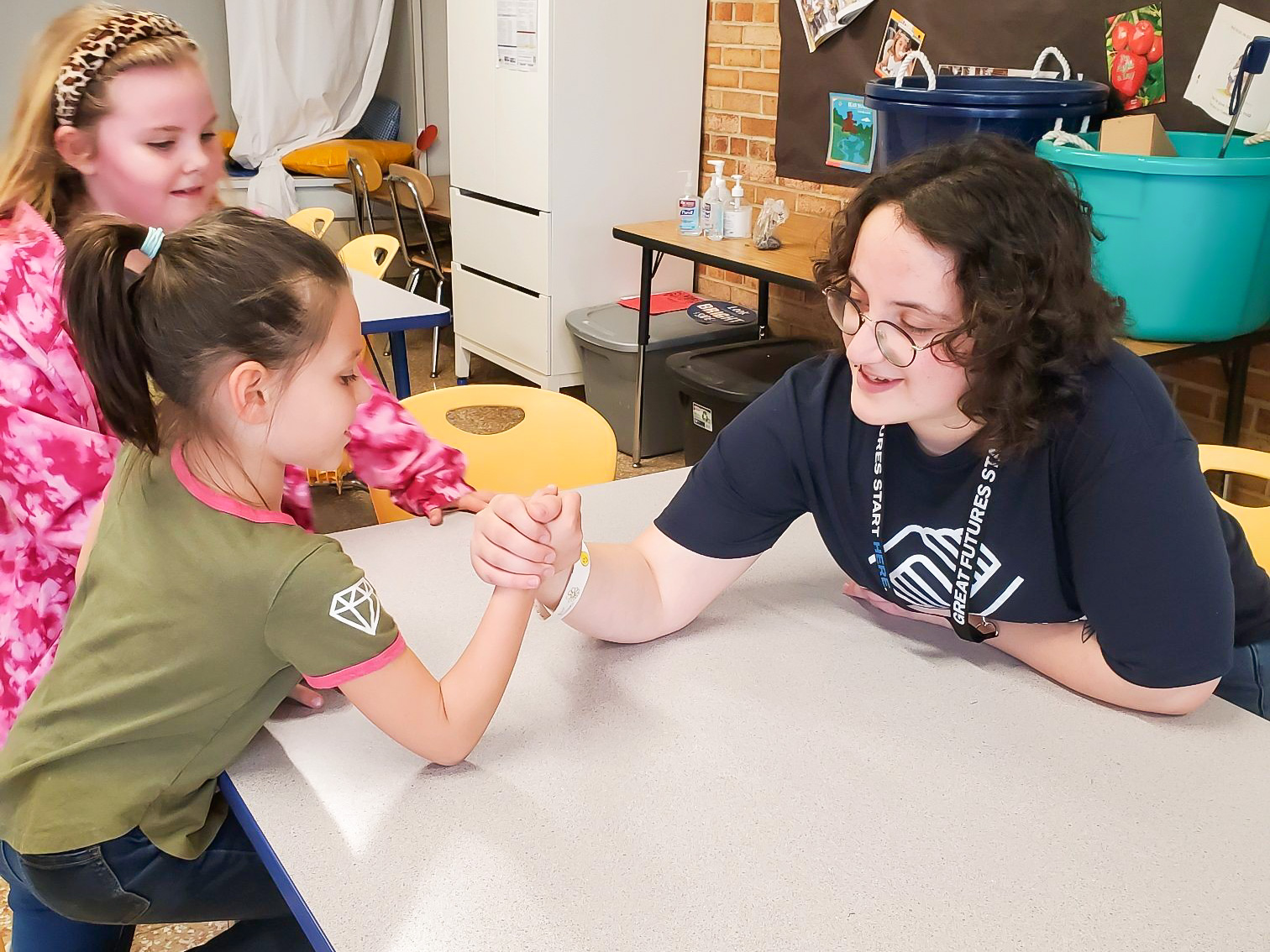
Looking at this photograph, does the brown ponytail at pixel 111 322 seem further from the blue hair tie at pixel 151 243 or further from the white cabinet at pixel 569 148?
the white cabinet at pixel 569 148

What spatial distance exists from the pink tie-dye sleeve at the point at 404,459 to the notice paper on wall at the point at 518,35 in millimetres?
2690

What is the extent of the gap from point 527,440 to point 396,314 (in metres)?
0.87

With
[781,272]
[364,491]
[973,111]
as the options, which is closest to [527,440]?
[973,111]

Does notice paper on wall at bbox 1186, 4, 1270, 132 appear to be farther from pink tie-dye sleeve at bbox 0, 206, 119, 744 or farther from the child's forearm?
pink tie-dye sleeve at bbox 0, 206, 119, 744

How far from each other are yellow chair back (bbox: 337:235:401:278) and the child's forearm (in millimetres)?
2380

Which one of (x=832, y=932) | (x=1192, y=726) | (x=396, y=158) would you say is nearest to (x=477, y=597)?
(x=832, y=932)

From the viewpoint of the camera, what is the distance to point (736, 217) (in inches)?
140

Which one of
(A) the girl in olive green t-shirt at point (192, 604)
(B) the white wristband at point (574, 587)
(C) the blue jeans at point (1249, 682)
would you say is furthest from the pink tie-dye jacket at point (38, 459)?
(C) the blue jeans at point (1249, 682)

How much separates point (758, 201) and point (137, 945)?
3.10 m

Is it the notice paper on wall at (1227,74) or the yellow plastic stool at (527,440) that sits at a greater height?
the notice paper on wall at (1227,74)

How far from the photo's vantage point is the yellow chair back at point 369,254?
3273 mm

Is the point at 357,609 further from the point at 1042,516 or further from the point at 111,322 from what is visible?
the point at 1042,516

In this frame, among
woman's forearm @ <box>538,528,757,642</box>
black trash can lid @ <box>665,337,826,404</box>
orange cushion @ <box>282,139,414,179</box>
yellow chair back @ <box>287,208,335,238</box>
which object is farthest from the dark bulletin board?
orange cushion @ <box>282,139,414,179</box>

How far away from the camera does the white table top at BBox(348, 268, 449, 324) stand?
256cm
